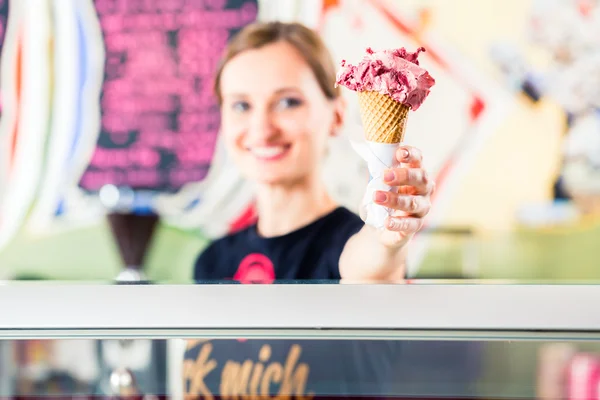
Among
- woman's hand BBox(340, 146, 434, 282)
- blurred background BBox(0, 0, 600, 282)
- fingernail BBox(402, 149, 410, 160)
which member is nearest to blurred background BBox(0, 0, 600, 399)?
blurred background BBox(0, 0, 600, 282)

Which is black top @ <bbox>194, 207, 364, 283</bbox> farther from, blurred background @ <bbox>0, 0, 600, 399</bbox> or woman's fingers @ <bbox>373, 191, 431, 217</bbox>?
woman's fingers @ <bbox>373, 191, 431, 217</bbox>

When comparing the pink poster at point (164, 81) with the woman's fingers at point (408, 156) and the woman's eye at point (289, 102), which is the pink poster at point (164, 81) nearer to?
the woman's eye at point (289, 102)

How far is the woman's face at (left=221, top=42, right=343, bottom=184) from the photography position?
2004 mm

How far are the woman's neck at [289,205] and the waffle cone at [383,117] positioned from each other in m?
1.24

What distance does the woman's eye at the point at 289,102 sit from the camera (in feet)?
6.64

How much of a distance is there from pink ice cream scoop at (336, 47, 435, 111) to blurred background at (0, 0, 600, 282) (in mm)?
1393

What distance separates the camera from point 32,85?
2256 mm

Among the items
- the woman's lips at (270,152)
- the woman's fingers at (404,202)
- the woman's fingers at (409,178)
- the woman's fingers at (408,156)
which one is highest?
the woman's lips at (270,152)

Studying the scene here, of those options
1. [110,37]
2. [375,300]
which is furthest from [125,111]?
[375,300]

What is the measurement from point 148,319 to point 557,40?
6.13ft

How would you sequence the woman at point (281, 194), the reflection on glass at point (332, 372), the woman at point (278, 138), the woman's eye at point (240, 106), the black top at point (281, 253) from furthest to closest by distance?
the woman's eye at point (240, 106)
the woman at point (278, 138)
the black top at point (281, 253)
the woman at point (281, 194)
the reflection on glass at point (332, 372)

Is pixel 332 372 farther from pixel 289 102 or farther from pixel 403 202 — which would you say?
pixel 289 102

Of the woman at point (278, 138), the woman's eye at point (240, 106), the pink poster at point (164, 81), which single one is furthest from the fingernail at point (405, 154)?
the pink poster at point (164, 81)

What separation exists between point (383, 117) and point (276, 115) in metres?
1.28
